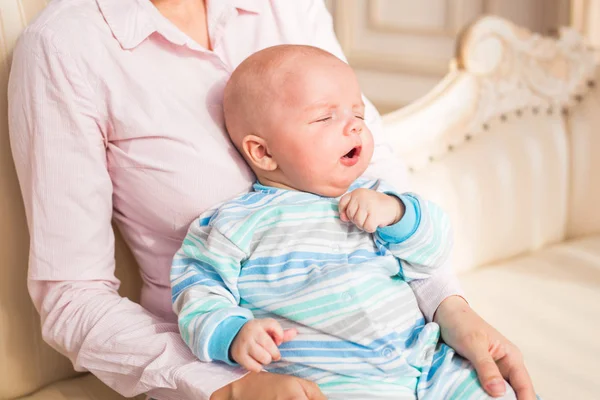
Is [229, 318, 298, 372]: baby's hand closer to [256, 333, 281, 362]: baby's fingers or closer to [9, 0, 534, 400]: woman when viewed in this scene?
[256, 333, 281, 362]: baby's fingers

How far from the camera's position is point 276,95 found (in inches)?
44.9

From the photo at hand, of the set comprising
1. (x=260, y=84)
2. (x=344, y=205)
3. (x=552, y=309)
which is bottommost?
(x=552, y=309)

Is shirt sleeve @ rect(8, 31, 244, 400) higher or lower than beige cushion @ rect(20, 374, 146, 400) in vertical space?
higher

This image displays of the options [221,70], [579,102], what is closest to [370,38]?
[579,102]

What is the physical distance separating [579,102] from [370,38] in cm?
158

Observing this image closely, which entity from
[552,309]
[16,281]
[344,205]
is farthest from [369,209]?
[552,309]

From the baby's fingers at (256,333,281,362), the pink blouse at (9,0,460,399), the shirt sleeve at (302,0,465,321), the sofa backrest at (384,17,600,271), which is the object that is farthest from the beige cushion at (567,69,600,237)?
the baby's fingers at (256,333,281,362)

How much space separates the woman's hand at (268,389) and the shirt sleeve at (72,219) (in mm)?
87

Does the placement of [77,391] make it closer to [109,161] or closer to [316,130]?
[109,161]

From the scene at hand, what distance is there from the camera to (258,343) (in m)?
0.99

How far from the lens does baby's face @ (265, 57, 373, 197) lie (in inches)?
44.4

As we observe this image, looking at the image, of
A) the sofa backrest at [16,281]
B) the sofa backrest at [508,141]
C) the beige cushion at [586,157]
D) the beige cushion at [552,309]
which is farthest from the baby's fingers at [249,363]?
the beige cushion at [586,157]

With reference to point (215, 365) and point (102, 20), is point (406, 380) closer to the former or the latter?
point (215, 365)

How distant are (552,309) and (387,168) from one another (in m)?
0.62
